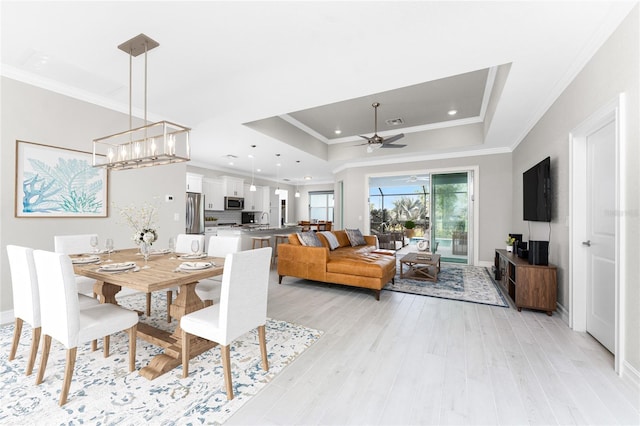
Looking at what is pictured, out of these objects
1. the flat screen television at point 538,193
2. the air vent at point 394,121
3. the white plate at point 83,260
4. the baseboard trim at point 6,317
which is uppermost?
the air vent at point 394,121

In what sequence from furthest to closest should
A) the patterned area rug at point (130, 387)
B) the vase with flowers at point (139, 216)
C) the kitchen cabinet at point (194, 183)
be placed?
the kitchen cabinet at point (194, 183) → the vase with flowers at point (139, 216) → the patterned area rug at point (130, 387)

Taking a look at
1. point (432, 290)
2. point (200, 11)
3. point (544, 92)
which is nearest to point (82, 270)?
point (200, 11)

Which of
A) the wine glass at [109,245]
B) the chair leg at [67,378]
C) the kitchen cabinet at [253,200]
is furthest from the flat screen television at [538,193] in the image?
the kitchen cabinet at [253,200]

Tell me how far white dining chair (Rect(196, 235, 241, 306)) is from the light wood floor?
0.87 metres

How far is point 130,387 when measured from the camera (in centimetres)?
182

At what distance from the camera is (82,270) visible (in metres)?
2.04

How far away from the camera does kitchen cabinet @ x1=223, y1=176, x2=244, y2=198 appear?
26.7 feet

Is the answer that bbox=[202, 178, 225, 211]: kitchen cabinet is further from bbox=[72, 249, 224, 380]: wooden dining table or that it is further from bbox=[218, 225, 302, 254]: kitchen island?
bbox=[72, 249, 224, 380]: wooden dining table

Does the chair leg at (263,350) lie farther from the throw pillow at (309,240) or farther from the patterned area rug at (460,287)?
the patterned area rug at (460,287)

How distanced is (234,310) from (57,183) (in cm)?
319

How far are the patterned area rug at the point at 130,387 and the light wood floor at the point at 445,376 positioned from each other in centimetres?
18

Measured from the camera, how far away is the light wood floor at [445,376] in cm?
158

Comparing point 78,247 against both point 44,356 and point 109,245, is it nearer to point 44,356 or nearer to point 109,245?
point 109,245

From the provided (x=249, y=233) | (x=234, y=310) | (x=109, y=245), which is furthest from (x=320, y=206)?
(x=234, y=310)
